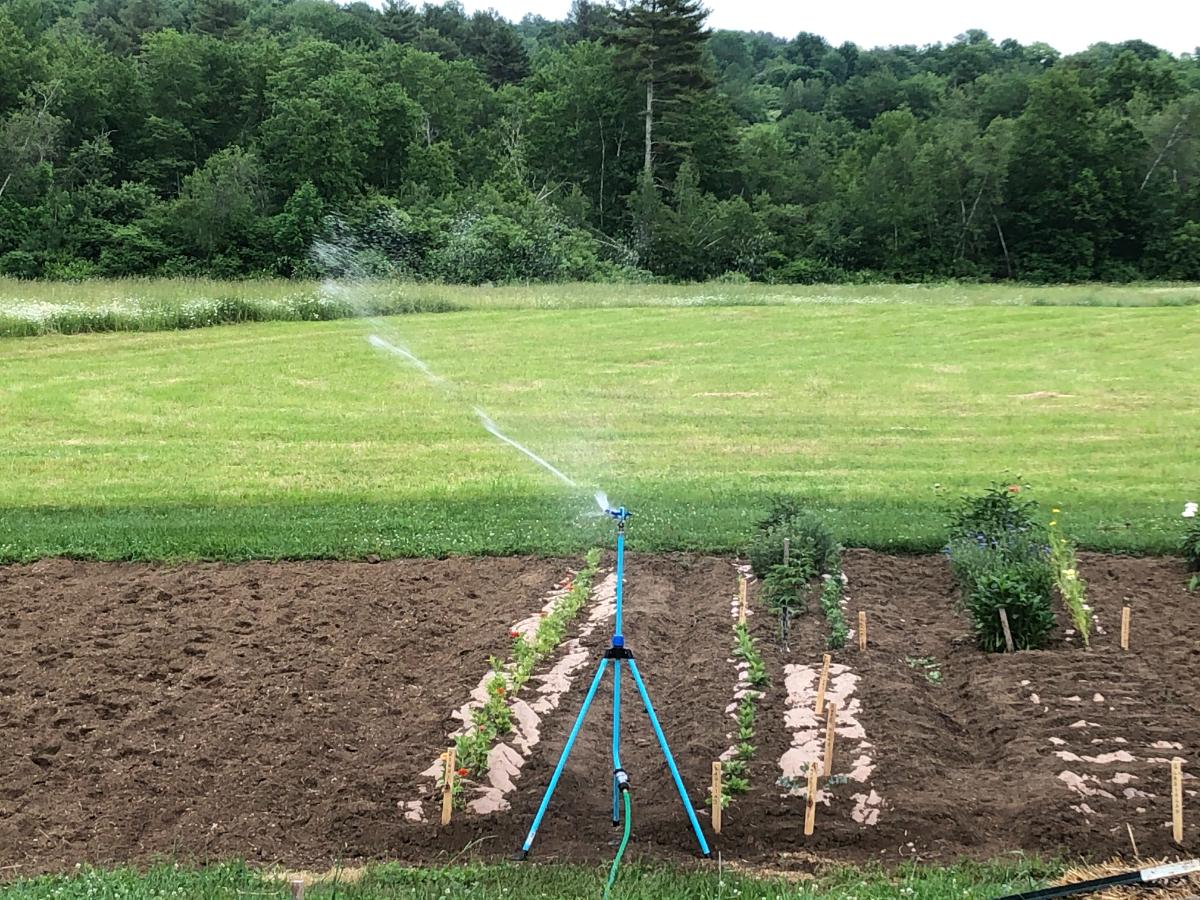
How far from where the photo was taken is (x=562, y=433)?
1576cm

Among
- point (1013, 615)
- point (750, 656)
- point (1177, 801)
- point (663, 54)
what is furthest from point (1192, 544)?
point (663, 54)

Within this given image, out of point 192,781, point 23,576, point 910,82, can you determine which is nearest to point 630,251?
point 910,82

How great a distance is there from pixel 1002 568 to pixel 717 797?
3.24 m

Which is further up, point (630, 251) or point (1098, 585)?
point (630, 251)

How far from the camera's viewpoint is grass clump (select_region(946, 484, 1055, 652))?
640 cm

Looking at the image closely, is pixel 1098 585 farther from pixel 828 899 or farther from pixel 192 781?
pixel 192 781

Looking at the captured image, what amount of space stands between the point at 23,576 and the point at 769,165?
5309cm

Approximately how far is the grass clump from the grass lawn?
2.45 meters

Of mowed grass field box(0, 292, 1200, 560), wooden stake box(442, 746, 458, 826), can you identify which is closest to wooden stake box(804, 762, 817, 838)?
wooden stake box(442, 746, 458, 826)

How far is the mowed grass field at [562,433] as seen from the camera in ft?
31.8

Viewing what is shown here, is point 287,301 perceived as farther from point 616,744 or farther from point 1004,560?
point 616,744

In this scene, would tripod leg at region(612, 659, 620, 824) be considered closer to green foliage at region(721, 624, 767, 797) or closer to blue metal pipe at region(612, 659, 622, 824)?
blue metal pipe at region(612, 659, 622, 824)

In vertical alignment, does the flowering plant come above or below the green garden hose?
above

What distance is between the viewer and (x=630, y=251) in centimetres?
4809
